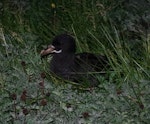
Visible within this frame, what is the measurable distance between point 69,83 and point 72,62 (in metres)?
0.48

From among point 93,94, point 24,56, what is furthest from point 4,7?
point 93,94

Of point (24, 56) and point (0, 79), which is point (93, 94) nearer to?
point (0, 79)

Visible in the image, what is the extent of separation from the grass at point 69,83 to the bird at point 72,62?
0.44ft

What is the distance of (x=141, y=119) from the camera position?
19.2 feet

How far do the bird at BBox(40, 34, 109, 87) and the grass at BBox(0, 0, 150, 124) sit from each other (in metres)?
0.14

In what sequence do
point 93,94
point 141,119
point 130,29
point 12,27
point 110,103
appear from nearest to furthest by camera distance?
point 141,119
point 110,103
point 93,94
point 130,29
point 12,27

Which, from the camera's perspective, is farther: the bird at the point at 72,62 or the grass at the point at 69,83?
the bird at the point at 72,62

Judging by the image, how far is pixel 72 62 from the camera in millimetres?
7652

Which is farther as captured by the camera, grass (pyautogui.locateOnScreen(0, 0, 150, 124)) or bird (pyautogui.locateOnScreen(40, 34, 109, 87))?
bird (pyautogui.locateOnScreen(40, 34, 109, 87))

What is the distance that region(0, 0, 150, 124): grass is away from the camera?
20.0ft

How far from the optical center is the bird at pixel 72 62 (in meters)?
7.39

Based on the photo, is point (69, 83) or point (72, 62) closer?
point (69, 83)

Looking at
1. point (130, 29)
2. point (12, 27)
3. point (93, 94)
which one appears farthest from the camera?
point (12, 27)

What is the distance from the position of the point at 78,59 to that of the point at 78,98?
1142mm
